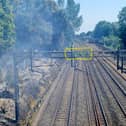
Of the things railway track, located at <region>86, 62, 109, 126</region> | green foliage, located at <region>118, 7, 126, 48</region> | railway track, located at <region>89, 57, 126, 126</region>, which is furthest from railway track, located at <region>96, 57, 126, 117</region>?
green foliage, located at <region>118, 7, 126, 48</region>

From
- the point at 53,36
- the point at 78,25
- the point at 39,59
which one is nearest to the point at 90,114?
the point at 39,59

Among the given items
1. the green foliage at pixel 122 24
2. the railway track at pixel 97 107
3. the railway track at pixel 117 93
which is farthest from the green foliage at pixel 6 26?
the green foliage at pixel 122 24

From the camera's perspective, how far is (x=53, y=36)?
6128 centimetres

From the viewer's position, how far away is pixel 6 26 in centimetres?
3659

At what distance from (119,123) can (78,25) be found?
349 ft

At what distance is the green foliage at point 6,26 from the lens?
35594mm

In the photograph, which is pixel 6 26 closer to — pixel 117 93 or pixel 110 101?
pixel 117 93

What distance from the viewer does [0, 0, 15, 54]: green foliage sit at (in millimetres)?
35594

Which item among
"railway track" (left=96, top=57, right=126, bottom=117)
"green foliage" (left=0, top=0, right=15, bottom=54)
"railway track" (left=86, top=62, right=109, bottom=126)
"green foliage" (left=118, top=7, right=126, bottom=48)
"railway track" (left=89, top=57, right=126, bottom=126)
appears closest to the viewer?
"railway track" (left=86, top=62, right=109, bottom=126)

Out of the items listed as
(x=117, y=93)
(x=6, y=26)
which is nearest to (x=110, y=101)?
(x=117, y=93)

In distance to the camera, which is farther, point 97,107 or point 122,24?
point 122,24

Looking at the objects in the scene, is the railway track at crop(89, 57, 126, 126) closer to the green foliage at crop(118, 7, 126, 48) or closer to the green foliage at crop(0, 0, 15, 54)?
the green foliage at crop(0, 0, 15, 54)

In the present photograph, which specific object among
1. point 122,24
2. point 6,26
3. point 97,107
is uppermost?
point 122,24

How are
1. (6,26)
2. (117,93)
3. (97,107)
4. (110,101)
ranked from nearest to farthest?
1. (97,107)
2. (110,101)
3. (117,93)
4. (6,26)
